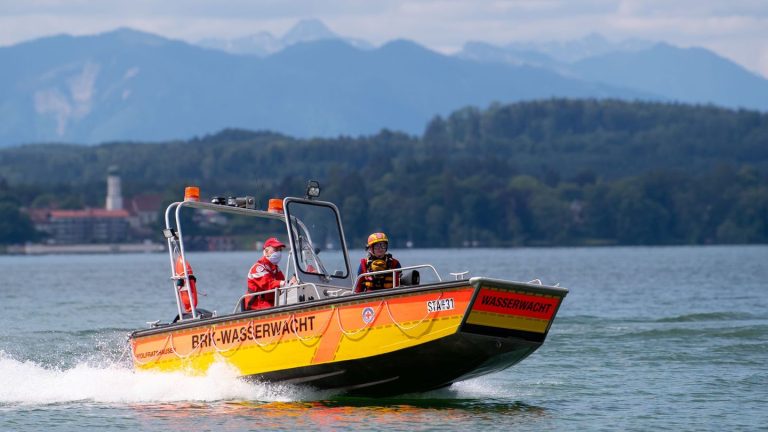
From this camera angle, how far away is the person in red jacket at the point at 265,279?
20.2m

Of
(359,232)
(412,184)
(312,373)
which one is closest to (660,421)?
(312,373)

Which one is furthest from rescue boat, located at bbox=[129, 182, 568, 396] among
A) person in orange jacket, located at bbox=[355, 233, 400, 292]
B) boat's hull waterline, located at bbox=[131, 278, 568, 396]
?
person in orange jacket, located at bbox=[355, 233, 400, 292]

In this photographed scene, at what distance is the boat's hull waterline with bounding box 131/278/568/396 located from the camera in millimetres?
18312

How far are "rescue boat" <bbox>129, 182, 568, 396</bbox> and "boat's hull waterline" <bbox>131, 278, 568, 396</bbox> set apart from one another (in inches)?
0.5

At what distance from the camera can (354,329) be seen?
18797 millimetres

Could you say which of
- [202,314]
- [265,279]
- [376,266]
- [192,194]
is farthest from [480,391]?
[192,194]

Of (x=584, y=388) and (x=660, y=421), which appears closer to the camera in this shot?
(x=660, y=421)

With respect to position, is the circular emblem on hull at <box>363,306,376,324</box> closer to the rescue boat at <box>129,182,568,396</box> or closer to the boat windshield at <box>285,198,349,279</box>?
the rescue boat at <box>129,182,568,396</box>

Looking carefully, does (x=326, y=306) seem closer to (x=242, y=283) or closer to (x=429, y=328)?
(x=429, y=328)

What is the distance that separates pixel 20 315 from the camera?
4272 cm

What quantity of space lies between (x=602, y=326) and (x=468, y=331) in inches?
684

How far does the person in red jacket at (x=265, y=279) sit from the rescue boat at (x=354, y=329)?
0.61 ft

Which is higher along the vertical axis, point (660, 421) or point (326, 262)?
point (326, 262)

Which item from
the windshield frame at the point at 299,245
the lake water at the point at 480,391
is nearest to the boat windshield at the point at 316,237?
the windshield frame at the point at 299,245
